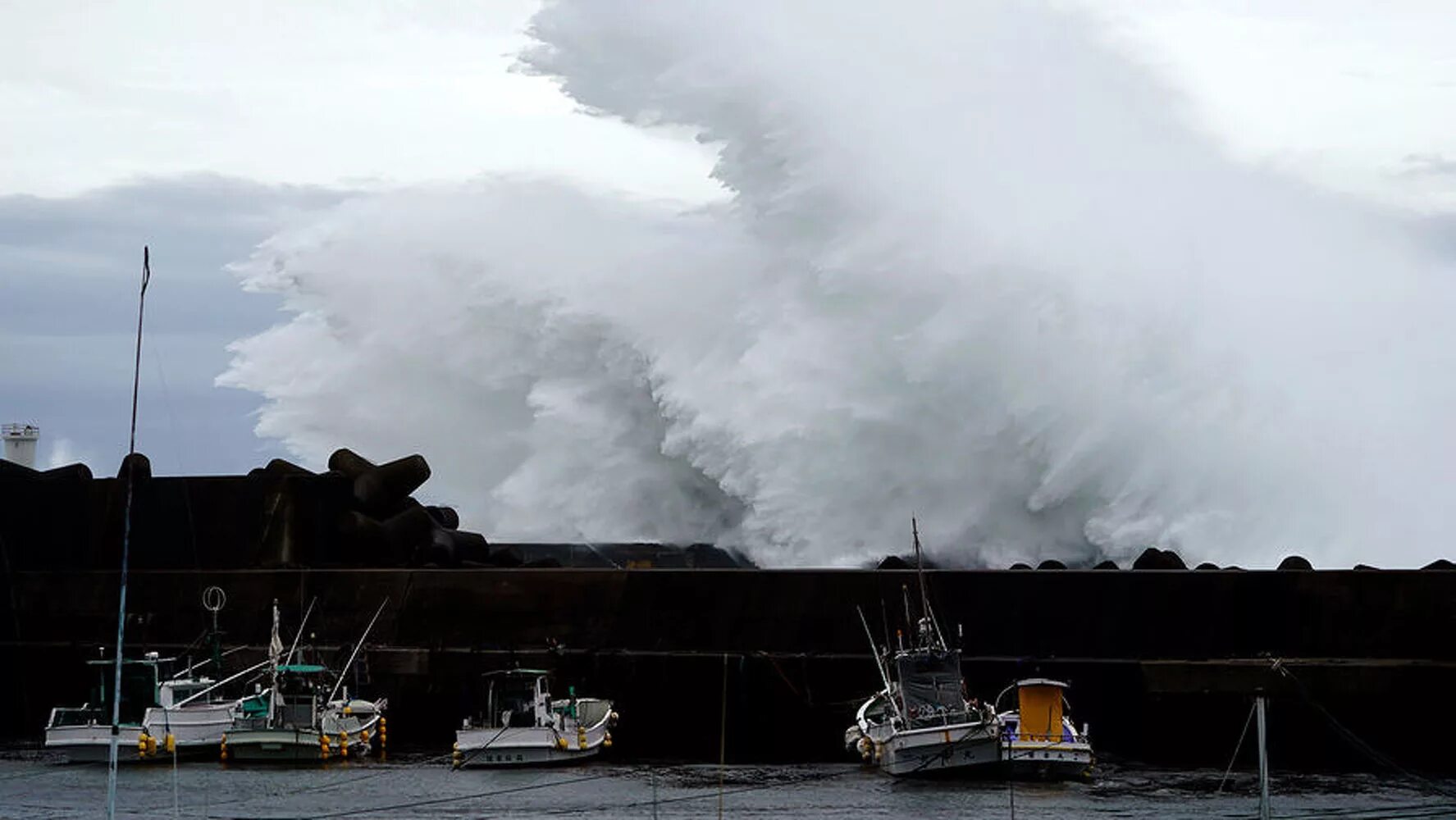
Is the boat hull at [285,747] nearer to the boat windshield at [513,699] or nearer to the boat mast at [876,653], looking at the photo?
the boat windshield at [513,699]

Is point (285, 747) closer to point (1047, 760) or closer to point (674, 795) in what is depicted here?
point (674, 795)

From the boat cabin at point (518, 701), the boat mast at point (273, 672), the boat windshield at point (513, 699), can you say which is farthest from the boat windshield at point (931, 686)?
the boat mast at point (273, 672)

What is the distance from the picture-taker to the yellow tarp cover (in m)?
24.0

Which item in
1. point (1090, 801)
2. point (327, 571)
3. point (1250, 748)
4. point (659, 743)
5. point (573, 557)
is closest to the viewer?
point (1090, 801)

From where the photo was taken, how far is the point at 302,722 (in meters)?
27.1

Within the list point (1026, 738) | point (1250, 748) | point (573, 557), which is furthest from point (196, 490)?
point (1250, 748)

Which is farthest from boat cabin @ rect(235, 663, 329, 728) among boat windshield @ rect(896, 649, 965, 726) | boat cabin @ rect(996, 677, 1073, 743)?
boat cabin @ rect(996, 677, 1073, 743)

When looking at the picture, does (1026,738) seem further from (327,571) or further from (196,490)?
(196,490)

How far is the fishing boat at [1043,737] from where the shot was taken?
2397cm

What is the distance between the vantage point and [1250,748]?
80.5 feet

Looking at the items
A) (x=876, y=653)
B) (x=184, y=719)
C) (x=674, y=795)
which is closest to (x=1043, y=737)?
(x=876, y=653)

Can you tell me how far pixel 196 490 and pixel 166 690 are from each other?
10.6ft

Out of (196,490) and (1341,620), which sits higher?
(196,490)

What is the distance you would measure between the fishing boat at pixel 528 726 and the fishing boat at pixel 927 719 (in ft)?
10.6
